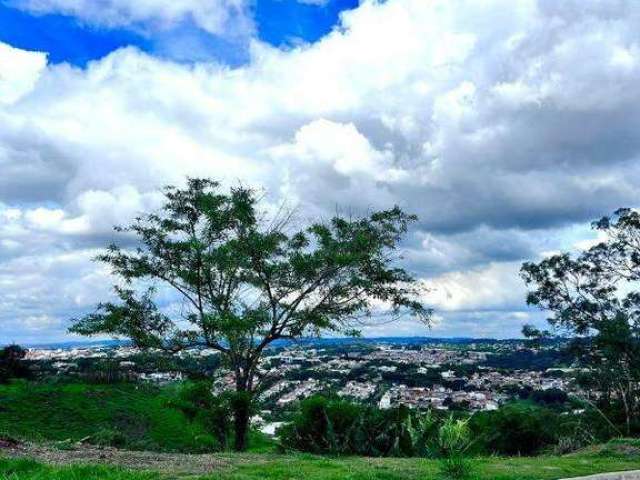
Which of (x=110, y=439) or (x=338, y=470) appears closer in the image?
(x=338, y=470)

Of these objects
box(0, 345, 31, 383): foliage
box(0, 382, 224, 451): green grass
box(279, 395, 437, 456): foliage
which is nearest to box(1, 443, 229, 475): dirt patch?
box(279, 395, 437, 456): foliage

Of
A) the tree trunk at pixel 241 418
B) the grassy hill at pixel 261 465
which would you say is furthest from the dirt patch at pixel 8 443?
the tree trunk at pixel 241 418

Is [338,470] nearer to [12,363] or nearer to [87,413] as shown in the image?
[87,413]

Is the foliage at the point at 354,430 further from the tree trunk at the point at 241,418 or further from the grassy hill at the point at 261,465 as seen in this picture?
the tree trunk at the point at 241,418

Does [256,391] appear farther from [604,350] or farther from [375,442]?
[604,350]

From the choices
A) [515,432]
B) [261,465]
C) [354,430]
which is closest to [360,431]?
[354,430]

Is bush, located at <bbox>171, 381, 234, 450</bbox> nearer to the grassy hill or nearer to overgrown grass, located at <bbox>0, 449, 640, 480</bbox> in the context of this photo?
the grassy hill

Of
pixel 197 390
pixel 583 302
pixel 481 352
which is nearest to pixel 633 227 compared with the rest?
pixel 583 302
